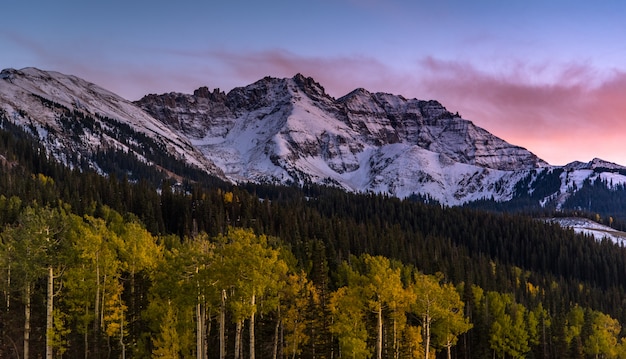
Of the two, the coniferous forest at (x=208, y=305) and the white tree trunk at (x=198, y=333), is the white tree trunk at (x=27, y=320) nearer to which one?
the coniferous forest at (x=208, y=305)

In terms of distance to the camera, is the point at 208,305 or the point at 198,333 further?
the point at 208,305

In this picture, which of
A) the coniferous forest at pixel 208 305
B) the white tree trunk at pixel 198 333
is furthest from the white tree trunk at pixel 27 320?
the white tree trunk at pixel 198 333

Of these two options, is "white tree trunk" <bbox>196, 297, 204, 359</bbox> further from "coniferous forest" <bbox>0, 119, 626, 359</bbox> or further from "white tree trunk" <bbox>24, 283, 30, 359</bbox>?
"white tree trunk" <bbox>24, 283, 30, 359</bbox>

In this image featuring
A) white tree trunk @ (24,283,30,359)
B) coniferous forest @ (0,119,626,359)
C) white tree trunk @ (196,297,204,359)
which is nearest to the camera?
white tree trunk @ (24,283,30,359)

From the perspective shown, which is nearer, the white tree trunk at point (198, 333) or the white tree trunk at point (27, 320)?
the white tree trunk at point (27, 320)

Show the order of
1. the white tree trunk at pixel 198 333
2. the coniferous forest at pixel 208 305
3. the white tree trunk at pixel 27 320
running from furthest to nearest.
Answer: the white tree trunk at pixel 198 333
the coniferous forest at pixel 208 305
the white tree trunk at pixel 27 320

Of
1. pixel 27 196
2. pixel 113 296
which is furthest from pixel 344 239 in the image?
pixel 113 296

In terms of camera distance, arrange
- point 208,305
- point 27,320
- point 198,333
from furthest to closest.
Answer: point 208,305 → point 198,333 → point 27,320

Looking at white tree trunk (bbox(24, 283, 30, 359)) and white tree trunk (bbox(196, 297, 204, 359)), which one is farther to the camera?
white tree trunk (bbox(196, 297, 204, 359))

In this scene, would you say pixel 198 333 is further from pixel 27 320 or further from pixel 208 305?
pixel 27 320

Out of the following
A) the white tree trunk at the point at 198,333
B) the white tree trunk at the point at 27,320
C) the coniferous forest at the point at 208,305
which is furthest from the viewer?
the white tree trunk at the point at 198,333

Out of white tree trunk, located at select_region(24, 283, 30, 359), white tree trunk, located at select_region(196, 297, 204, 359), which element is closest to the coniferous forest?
white tree trunk, located at select_region(24, 283, 30, 359)

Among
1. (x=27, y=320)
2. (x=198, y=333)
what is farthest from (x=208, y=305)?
(x=27, y=320)

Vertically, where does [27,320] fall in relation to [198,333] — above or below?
above
